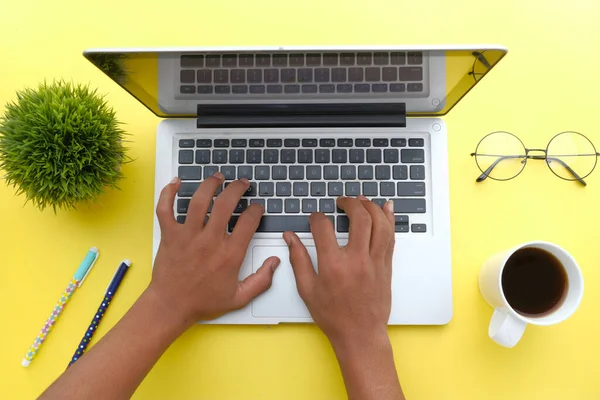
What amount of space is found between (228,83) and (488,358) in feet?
1.88

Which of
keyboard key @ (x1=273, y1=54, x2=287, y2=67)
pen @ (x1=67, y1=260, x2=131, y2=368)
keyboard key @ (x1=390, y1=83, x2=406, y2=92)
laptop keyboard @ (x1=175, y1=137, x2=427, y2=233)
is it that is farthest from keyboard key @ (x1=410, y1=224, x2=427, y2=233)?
pen @ (x1=67, y1=260, x2=131, y2=368)

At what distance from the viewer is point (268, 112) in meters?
0.64

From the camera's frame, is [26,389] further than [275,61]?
Yes

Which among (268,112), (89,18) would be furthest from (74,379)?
(89,18)

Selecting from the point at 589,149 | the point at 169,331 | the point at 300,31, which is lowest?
the point at 169,331

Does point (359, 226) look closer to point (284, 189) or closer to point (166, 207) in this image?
point (284, 189)

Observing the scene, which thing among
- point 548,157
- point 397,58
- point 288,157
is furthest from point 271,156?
point 548,157

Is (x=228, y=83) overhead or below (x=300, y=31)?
below

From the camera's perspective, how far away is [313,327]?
25.5 inches

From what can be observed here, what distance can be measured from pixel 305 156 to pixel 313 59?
16 cm

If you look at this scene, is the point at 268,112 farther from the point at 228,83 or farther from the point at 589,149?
the point at 589,149

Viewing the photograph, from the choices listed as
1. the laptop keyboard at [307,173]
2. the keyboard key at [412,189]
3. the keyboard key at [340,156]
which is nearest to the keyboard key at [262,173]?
the laptop keyboard at [307,173]

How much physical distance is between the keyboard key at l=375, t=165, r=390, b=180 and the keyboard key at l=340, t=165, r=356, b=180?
0.04 metres

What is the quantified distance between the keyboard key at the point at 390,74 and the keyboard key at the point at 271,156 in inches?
7.7
